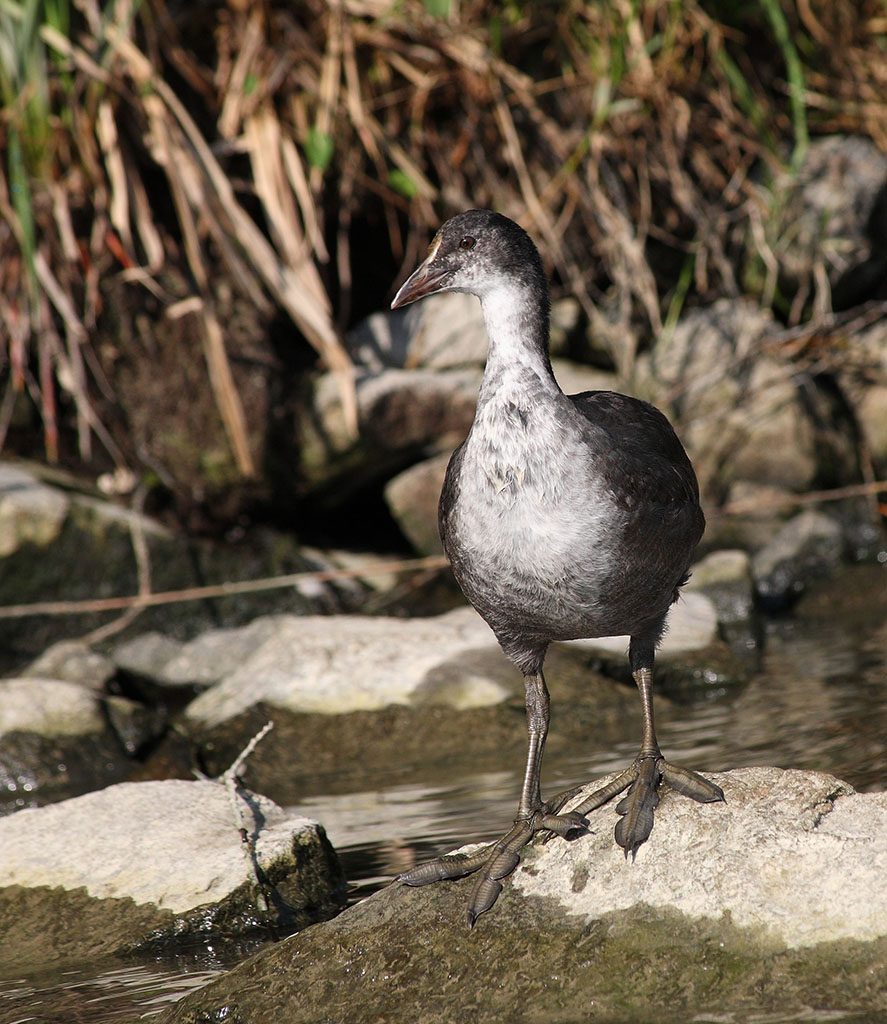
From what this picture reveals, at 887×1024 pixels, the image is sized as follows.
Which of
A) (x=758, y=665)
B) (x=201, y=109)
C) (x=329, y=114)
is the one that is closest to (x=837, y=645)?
(x=758, y=665)

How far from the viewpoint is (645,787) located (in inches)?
139

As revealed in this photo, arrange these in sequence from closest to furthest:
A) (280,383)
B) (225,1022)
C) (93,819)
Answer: (225,1022) < (93,819) < (280,383)

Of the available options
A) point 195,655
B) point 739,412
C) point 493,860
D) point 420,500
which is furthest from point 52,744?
point 739,412

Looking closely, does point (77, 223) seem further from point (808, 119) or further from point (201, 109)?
point (808, 119)

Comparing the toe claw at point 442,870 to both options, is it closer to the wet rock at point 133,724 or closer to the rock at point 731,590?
the wet rock at point 133,724

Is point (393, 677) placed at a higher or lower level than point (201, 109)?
lower

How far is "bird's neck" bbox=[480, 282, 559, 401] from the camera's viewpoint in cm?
351

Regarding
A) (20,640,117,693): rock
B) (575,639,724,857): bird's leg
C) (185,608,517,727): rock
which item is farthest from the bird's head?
(20,640,117,693): rock

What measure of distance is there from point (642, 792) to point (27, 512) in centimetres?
499

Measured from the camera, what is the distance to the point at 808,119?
8.95m

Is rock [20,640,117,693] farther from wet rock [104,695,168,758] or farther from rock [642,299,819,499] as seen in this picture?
rock [642,299,819,499]

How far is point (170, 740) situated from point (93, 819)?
2017 millimetres

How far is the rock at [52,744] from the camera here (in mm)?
5859

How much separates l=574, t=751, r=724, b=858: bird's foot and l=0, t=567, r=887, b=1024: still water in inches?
33.4
